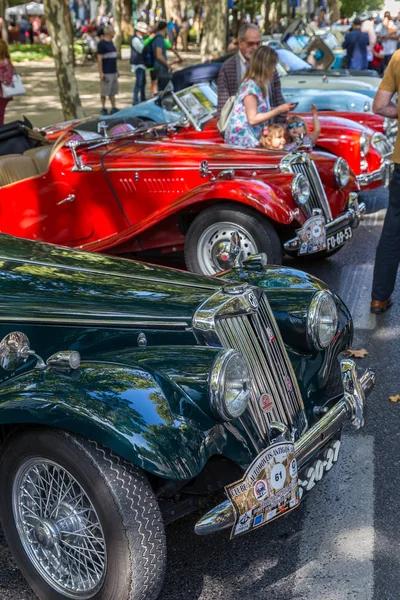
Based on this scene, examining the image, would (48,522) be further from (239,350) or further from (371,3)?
(371,3)

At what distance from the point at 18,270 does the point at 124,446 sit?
4.38 feet

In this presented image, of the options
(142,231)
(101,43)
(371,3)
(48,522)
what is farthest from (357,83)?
(371,3)

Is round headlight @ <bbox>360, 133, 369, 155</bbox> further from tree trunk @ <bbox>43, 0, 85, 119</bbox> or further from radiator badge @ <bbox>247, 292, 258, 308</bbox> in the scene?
tree trunk @ <bbox>43, 0, 85, 119</bbox>

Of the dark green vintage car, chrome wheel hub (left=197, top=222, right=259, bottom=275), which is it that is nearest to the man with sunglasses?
chrome wheel hub (left=197, top=222, right=259, bottom=275)

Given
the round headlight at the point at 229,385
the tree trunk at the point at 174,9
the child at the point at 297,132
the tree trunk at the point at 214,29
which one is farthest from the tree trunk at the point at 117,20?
the round headlight at the point at 229,385

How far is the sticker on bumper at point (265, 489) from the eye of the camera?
2.93m

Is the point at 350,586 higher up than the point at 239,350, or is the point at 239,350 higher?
the point at 239,350

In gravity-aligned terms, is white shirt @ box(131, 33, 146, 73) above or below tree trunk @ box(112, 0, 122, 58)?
above

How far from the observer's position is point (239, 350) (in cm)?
335

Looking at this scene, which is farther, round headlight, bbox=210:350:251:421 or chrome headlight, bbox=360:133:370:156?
chrome headlight, bbox=360:133:370:156

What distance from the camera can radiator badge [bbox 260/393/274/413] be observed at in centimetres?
331

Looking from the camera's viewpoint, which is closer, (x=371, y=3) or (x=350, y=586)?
(x=350, y=586)

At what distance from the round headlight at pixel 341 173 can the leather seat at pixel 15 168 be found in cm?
259

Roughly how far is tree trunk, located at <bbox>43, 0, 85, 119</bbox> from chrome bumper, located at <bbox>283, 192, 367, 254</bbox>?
26.3 ft
